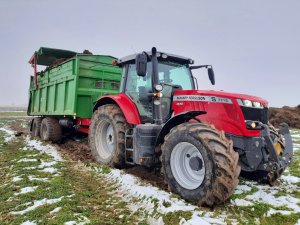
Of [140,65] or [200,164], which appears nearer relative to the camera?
[200,164]

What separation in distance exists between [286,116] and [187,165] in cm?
1968

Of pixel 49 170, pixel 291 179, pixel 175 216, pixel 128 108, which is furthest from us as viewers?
pixel 49 170

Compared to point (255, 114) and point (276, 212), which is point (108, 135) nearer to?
point (255, 114)

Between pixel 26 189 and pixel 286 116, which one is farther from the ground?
pixel 286 116

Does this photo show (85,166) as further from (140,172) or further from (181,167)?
(181,167)

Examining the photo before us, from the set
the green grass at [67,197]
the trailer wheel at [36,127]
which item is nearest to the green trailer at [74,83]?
the trailer wheel at [36,127]

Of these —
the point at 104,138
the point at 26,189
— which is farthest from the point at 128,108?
the point at 26,189

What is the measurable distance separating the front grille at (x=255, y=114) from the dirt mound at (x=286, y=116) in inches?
678

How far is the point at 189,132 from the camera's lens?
4.29 m

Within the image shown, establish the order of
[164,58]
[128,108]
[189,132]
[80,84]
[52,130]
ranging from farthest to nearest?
1. [52,130]
2. [80,84]
3. [128,108]
4. [164,58]
5. [189,132]

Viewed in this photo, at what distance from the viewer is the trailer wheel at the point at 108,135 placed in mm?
6121

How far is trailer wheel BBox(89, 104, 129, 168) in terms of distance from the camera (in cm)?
612

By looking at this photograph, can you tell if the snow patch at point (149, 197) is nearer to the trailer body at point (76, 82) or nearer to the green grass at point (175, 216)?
the green grass at point (175, 216)

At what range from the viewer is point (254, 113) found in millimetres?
4676
